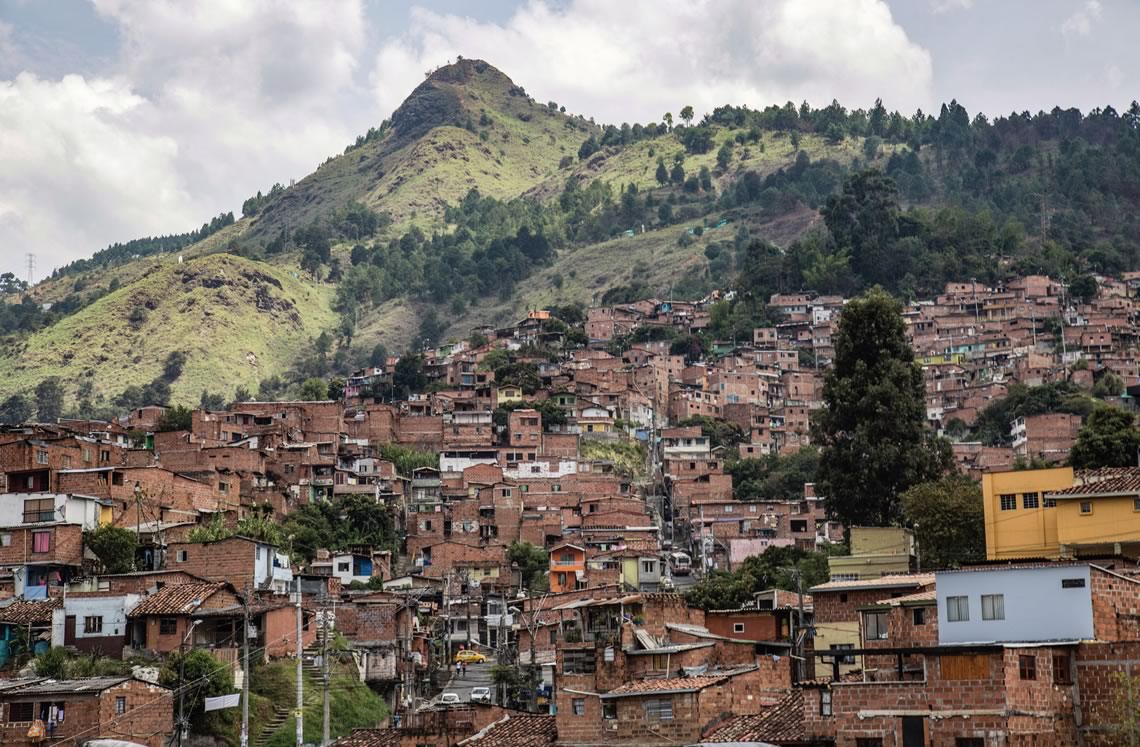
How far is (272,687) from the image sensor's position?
4378cm

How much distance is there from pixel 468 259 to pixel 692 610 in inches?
5933

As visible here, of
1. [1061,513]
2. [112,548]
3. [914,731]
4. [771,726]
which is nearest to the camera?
[914,731]

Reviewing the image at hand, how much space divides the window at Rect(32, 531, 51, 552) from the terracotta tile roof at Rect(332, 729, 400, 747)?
2122 cm

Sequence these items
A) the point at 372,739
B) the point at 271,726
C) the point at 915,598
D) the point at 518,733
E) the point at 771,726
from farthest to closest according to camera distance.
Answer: the point at 271,726, the point at 372,739, the point at 518,733, the point at 915,598, the point at 771,726

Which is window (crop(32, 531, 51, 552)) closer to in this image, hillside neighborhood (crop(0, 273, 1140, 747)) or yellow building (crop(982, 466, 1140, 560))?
hillside neighborhood (crop(0, 273, 1140, 747))

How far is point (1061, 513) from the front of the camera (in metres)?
39.9

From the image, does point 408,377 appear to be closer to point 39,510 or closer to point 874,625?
point 39,510

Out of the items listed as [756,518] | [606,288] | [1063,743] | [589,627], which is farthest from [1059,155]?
[1063,743]

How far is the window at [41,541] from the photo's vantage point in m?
53.5

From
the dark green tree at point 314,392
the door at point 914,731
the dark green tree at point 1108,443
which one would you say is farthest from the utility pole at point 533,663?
the dark green tree at point 314,392

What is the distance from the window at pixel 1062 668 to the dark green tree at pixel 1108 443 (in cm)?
2675

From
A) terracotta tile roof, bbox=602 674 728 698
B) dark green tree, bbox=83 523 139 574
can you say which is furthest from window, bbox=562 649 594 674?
dark green tree, bbox=83 523 139 574

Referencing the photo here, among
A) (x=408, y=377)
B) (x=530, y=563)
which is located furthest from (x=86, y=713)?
(x=408, y=377)

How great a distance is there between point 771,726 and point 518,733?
20.7ft
